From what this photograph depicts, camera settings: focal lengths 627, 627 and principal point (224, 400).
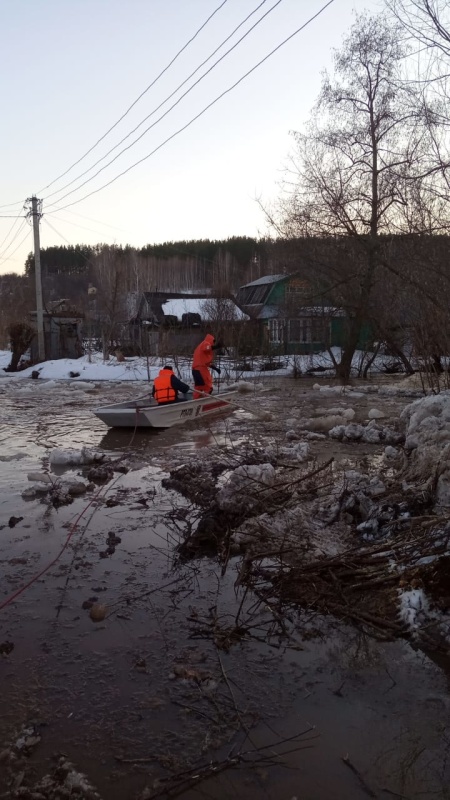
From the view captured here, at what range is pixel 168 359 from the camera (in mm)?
32969

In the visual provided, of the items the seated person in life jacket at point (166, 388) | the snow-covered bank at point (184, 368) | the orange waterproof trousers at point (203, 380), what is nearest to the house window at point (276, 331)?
the snow-covered bank at point (184, 368)

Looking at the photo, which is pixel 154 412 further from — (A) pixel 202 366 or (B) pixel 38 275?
(B) pixel 38 275

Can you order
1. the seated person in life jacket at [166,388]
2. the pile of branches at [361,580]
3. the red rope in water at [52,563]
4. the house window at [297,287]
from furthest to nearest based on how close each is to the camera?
the house window at [297,287] → the seated person in life jacket at [166,388] → the red rope in water at [52,563] → the pile of branches at [361,580]

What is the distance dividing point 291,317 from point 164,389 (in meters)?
17.9

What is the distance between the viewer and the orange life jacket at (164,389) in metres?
13.0

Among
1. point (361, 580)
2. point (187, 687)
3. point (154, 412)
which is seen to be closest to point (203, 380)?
point (154, 412)

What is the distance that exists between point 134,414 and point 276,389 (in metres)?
11.9

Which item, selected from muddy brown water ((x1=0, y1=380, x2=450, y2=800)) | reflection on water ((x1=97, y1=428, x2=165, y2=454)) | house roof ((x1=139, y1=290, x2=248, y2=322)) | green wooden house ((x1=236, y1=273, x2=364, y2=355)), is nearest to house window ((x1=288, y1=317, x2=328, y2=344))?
green wooden house ((x1=236, y1=273, x2=364, y2=355))

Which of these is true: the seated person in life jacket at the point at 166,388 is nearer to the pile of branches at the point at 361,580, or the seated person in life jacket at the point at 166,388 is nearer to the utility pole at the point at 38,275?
the pile of branches at the point at 361,580

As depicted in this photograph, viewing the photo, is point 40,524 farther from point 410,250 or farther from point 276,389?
point 276,389

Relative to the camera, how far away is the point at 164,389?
42.7 ft

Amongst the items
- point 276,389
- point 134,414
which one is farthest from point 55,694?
point 276,389

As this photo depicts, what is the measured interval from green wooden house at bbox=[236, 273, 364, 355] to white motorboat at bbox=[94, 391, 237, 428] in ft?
44.0

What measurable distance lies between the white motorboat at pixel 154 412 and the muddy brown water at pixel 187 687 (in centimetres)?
587
